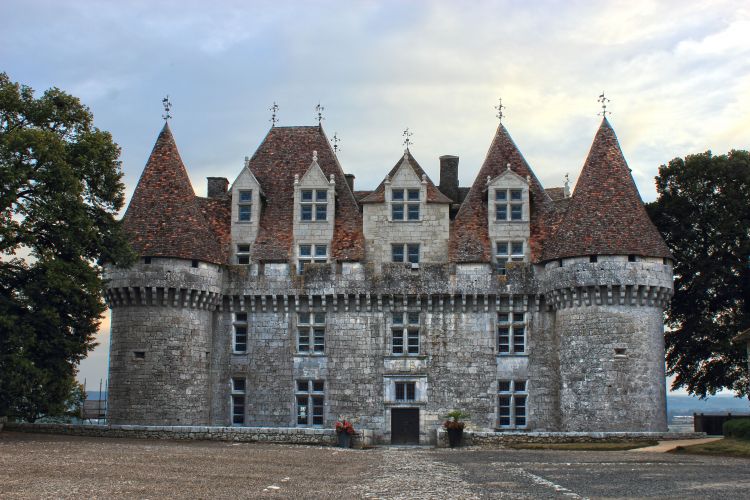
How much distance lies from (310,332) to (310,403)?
113 inches

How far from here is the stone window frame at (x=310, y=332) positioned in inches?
1569

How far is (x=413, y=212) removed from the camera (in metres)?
40.8

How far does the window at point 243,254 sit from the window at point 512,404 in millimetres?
11702

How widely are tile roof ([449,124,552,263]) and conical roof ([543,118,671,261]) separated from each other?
191cm

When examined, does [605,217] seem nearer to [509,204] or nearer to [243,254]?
[509,204]

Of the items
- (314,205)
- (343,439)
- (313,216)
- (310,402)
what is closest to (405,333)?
(310,402)

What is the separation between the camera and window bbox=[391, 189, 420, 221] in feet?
134

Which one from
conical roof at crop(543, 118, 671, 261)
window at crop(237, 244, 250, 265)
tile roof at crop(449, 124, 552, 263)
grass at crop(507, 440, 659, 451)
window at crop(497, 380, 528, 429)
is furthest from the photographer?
window at crop(237, 244, 250, 265)

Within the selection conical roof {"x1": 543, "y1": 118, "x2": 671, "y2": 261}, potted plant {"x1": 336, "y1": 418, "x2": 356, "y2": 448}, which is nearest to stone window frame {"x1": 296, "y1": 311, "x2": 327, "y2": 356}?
potted plant {"x1": 336, "y1": 418, "x2": 356, "y2": 448}

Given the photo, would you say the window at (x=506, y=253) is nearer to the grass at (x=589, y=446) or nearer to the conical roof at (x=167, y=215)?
the grass at (x=589, y=446)

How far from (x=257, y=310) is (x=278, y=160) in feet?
24.5

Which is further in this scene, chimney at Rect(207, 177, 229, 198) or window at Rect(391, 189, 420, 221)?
chimney at Rect(207, 177, 229, 198)

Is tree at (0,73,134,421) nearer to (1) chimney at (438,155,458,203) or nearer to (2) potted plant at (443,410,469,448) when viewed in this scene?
(2) potted plant at (443,410,469,448)

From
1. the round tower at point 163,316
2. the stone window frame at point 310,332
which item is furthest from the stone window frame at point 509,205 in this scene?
the round tower at point 163,316
